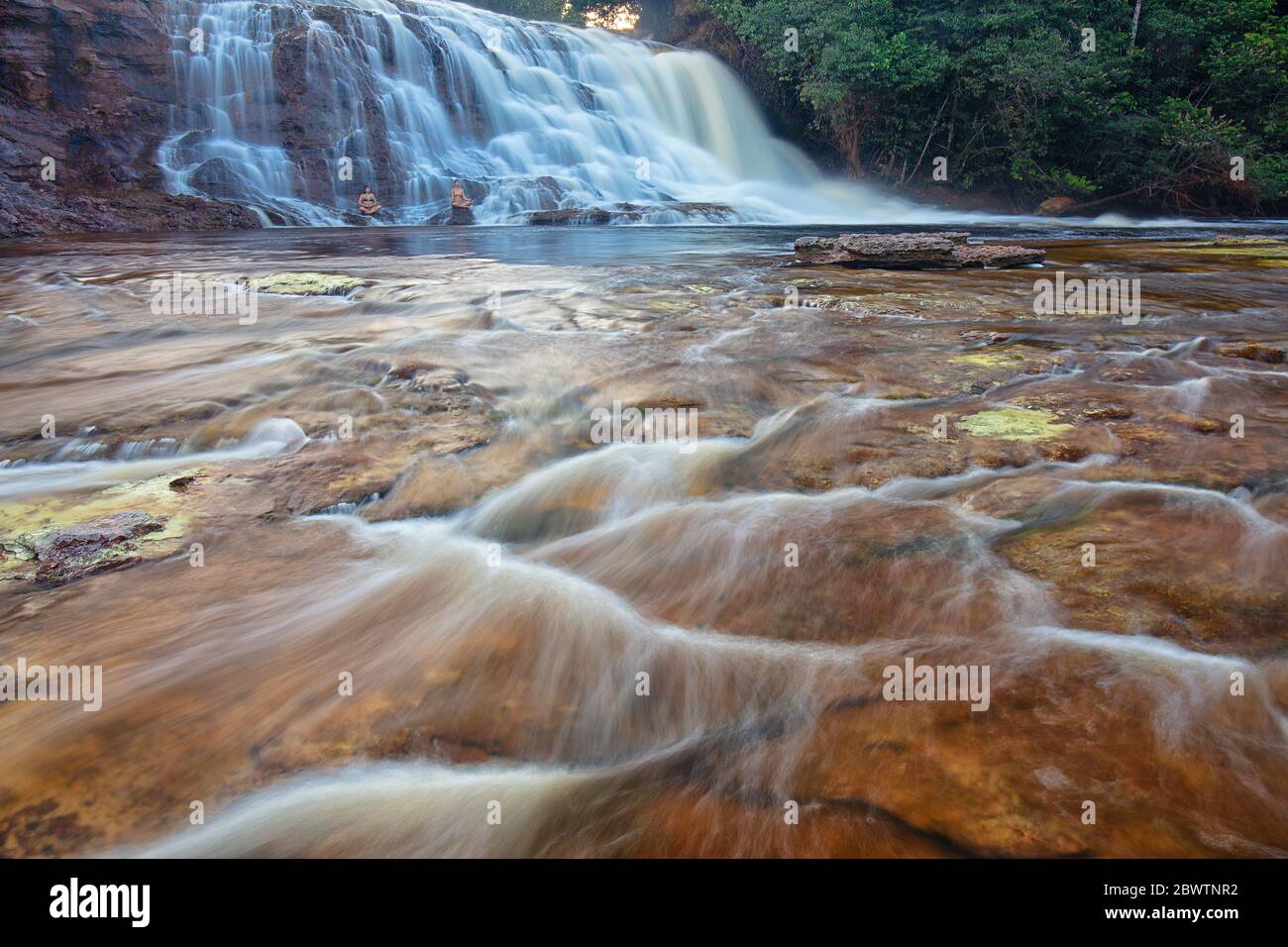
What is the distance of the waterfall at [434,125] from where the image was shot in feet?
53.9

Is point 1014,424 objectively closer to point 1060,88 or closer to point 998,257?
point 998,257

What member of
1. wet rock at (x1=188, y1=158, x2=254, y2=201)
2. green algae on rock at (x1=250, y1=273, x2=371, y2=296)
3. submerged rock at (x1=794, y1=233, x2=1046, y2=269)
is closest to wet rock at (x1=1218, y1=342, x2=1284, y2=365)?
submerged rock at (x1=794, y1=233, x2=1046, y2=269)

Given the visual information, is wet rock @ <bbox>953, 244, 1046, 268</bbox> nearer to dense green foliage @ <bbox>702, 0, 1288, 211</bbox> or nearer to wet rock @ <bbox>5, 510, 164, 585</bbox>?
wet rock @ <bbox>5, 510, 164, 585</bbox>

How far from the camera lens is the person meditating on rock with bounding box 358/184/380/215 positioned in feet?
53.7

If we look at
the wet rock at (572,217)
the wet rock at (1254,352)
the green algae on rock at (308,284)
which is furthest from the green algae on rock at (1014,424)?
the wet rock at (572,217)

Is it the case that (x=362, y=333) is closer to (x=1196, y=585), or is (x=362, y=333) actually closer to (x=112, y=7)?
(x=1196, y=585)

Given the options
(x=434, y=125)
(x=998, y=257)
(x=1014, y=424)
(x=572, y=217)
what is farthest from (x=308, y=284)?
(x=434, y=125)

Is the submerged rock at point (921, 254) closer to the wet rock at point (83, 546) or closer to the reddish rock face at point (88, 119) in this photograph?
the wet rock at point (83, 546)

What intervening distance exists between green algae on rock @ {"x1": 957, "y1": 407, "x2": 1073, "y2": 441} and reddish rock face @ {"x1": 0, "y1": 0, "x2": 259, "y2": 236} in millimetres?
16109

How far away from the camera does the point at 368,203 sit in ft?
53.9

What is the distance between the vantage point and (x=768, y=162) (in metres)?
23.2

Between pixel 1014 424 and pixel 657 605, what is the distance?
194 centimetres

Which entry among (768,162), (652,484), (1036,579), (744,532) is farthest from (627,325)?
(768,162)
